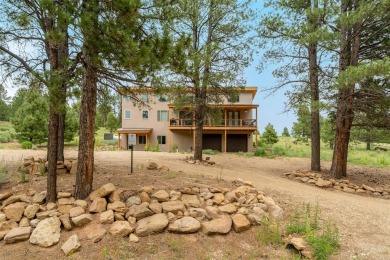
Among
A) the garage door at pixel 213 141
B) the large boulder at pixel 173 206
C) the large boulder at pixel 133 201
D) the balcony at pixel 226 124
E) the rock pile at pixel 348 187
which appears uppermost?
the balcony at pixel 226 124

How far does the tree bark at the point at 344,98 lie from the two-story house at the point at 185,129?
11266 mm

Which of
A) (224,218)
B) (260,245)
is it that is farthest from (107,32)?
(260,245)

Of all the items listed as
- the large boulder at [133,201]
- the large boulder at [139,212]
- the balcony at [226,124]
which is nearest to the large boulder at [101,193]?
the large boulder at [133,201]

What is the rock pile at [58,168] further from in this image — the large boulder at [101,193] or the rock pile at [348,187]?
the rock pile at [348,187]

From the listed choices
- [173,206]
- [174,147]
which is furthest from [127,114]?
[173,206]

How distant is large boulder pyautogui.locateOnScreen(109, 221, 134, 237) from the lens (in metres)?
3.83

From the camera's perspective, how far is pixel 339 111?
9141mm

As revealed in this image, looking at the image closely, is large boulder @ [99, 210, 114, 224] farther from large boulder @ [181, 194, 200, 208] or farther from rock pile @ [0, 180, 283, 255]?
large boulder @ [181, 194, 200, 208]

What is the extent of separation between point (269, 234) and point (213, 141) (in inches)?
758

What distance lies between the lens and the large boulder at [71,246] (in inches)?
140

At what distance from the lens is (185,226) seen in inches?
158

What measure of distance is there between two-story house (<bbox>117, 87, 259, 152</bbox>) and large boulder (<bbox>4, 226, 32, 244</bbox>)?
687 inches

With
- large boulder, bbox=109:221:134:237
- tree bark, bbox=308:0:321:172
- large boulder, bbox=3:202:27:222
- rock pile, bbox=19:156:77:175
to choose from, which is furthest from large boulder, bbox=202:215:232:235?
tree bark, bbox=308:0:321:172

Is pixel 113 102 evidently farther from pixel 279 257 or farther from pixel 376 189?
pixel 376 189
